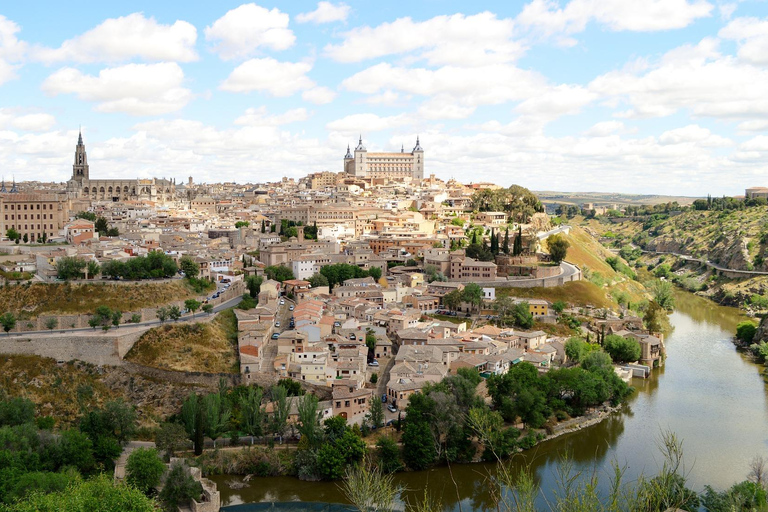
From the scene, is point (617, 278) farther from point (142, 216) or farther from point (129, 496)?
point (129, 496)

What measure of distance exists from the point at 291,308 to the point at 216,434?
810 centimetres

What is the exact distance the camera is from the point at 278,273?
26.0 m

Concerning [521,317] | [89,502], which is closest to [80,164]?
[521,317]

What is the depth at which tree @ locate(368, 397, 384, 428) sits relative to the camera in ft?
52.3

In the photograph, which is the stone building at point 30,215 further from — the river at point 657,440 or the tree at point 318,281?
the river at point 657,440

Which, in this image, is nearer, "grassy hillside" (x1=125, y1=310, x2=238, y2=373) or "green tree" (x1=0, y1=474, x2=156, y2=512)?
"green tree" (x1=0, y1=474, x2=156, y2=512)

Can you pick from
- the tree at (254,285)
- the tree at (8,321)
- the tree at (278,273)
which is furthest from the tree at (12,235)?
the tree at (254,285)

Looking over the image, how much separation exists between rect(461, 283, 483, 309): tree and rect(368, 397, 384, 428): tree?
9.26 metres

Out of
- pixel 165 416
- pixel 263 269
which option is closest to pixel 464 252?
pixel 263 269

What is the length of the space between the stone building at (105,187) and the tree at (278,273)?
23794 mm

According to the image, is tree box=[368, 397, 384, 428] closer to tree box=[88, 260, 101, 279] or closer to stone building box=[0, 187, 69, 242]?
tree box=[88, 260, 101, 279]

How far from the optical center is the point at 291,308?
75.9 ft

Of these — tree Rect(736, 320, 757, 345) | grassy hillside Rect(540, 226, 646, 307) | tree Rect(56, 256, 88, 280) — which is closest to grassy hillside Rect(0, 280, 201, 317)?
tree Rect(56, 256, 88, 280)

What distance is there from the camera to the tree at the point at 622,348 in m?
22.6
